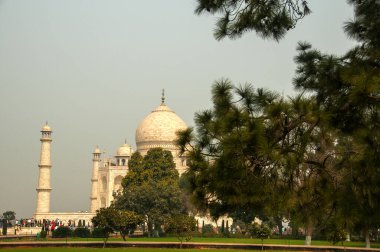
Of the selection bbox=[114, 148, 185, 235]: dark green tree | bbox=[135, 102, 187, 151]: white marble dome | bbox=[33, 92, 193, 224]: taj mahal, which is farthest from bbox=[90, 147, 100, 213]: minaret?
bbox=[114, 148, 185, 235]: dark green tree

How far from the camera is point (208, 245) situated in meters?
24.0

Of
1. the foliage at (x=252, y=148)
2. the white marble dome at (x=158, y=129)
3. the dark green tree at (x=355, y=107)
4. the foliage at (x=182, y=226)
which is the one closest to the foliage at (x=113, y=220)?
the foliage at (x=182, y=226)

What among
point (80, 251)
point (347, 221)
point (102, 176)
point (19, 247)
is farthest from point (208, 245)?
point (102, 176)

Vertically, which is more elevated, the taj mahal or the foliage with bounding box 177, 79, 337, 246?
the taj mahal

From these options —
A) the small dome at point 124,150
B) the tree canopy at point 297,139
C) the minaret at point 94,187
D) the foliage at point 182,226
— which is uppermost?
the small dome at point 124,150

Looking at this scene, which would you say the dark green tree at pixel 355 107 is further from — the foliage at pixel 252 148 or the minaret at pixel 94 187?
the minaret at pixel 94 187

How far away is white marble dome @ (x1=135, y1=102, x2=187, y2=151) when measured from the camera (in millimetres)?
59909

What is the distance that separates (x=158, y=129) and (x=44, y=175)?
12.5m

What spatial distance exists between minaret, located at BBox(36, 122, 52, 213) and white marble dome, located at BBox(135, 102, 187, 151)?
10584 mm

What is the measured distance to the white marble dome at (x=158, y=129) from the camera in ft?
197

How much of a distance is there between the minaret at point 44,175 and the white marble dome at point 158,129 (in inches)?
417

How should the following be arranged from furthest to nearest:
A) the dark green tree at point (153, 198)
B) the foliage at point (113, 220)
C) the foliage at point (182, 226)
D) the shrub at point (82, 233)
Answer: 1. the dark green tree at point (153, 198)
2. the shrub at point (82, 233)
3. the foliage at point (113, 220)
4. the foliage at point (182, 226)

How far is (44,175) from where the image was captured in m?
53.1

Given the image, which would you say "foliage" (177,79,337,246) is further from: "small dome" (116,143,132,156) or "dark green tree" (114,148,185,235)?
"small dome" (116,143,132,156)
